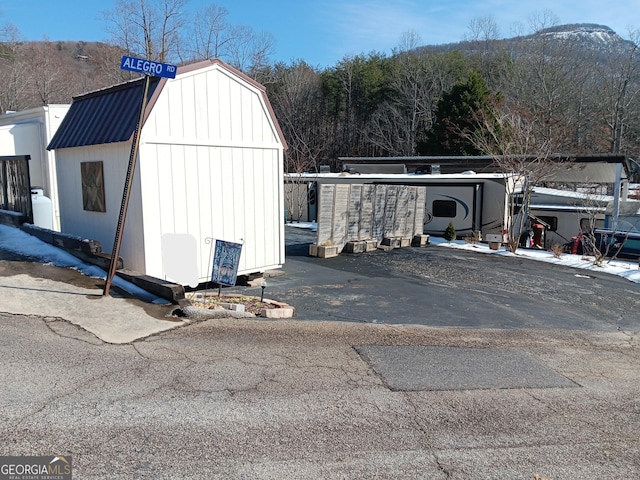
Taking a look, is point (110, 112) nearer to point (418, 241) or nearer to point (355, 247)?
point (355, 247)

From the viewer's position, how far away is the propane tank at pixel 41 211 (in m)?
10.6

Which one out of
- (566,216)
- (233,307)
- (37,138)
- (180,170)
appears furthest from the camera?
(566,216)

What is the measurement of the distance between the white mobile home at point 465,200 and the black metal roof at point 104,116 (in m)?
11.9

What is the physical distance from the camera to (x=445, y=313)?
27.1 feet

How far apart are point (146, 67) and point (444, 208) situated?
16873mm

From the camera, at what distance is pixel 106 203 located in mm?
8586

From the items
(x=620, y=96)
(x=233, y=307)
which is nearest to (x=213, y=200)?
(x=233, y=307)

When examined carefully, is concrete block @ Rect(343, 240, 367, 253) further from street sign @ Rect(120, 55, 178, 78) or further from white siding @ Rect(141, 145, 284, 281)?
street sign @ Rect(120, 55, 178, 78)

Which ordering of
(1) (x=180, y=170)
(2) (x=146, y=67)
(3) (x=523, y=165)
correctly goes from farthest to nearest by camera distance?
(3) (x=523, y=165), (1) (x=180, y=170), (2) (x=146, y=67)

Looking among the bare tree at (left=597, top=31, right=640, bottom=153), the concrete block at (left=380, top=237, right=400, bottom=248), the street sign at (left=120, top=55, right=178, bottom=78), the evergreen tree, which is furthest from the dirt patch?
the bare tree at (left=597, top=31, right=640, bottom=153)

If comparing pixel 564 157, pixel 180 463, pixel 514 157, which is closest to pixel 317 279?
pixel 180 463

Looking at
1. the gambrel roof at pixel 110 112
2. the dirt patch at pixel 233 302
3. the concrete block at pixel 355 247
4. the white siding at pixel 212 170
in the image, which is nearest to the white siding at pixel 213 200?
the white siding at pixel 212 170

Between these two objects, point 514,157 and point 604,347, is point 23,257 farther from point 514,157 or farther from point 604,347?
point 514,157

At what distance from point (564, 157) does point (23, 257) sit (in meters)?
20.4
